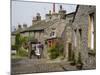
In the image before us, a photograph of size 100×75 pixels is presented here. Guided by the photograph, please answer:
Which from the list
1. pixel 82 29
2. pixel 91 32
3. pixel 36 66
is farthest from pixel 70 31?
pixel 36 66

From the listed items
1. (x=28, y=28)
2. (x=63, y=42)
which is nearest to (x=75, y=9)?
(x=63, y=42)

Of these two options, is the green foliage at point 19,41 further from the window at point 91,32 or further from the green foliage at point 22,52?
the window at point 91,32

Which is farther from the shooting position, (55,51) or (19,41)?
(55,51)

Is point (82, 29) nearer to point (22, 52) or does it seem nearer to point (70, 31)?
point (70, 31)

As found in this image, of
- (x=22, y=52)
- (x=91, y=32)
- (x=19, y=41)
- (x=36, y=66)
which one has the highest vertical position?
(x=91, y=32)

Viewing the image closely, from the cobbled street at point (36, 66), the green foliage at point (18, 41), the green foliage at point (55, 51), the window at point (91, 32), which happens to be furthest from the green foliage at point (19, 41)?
the window at point (91, 32)

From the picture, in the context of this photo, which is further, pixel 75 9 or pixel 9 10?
pixel 75 9

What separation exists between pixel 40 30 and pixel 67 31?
327 mm

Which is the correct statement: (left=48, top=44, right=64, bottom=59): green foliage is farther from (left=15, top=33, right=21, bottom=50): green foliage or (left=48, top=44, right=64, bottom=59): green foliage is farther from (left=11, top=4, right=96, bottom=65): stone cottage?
(left=15, top=33, right=21, bottom=50): green foliage

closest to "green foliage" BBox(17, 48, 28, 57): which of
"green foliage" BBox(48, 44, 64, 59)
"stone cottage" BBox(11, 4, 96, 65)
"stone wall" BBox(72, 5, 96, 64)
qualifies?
"stone cottage" BBox(11, 4, 96, 65)

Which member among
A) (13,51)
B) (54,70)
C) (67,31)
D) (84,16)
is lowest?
(54,70)

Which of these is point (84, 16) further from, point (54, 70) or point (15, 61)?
point (15, 61)

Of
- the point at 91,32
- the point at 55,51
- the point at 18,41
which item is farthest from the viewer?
the point at 91,32

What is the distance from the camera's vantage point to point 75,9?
2.30 m
